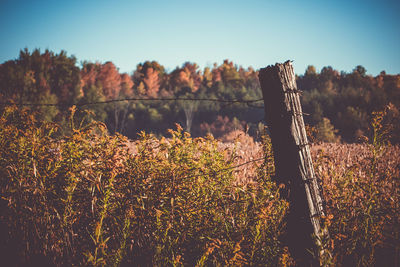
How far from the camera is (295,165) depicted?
2152 millimetres

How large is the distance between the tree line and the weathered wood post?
15802 mm

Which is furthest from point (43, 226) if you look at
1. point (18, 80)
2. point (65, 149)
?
point (18, 80)

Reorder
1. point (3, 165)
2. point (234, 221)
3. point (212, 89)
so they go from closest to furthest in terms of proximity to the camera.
Result: point (234, 221) → point (3, 165) → point (212, 89)

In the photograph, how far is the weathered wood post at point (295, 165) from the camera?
2131 mm

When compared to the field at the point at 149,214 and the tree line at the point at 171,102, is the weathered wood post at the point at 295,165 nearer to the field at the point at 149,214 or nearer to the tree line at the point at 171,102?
the field at the point at 149,214

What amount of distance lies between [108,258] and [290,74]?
2437 millimetres

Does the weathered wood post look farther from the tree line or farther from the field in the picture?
the tree line

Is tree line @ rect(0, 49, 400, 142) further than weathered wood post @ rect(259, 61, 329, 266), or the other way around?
tree line @ rect(0, 49, 400, 142)

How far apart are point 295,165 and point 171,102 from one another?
38029 mm

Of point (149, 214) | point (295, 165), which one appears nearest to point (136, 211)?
point (149, 214)

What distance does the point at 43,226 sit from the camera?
2.21 metres

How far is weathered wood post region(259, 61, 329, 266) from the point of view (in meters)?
2.13

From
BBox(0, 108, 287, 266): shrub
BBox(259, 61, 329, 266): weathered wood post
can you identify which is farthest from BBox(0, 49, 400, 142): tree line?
BBox(259, 61, 329, 266): weathered wood post

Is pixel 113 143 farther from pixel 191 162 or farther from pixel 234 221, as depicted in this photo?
pixel 234 221
